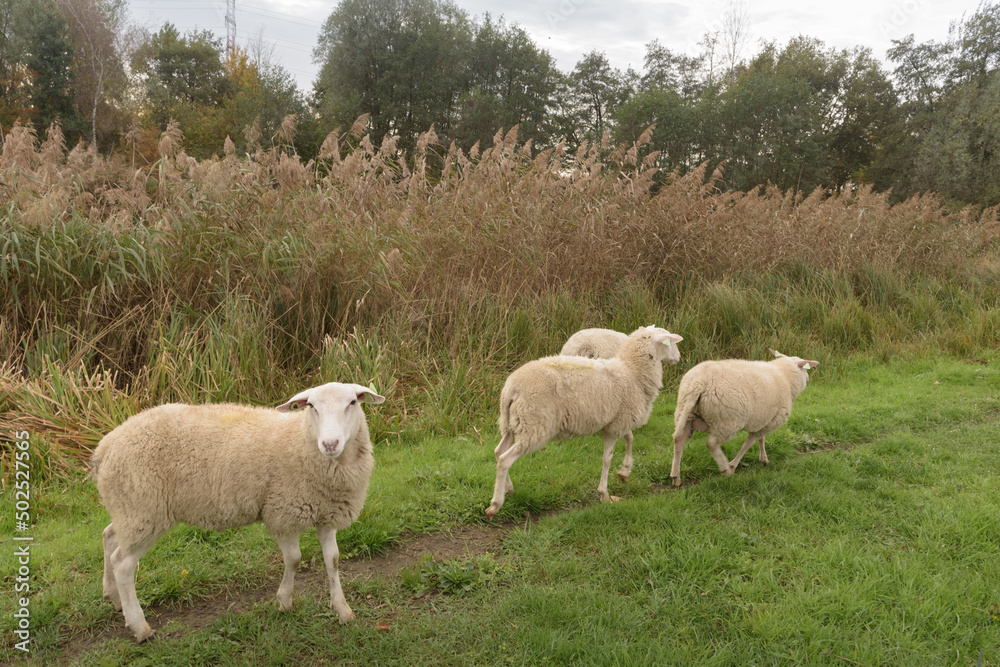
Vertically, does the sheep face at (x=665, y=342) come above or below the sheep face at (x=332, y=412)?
above

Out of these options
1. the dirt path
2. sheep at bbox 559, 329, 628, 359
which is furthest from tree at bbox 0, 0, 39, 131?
the dirt path

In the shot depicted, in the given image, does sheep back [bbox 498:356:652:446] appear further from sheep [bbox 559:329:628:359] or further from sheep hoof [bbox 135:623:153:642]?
sheep hoof [bbox 135:623:153:642]

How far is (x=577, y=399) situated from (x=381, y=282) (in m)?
2.75

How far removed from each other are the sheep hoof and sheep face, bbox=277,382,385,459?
1182 millimetres

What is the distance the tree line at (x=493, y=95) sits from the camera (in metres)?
24.0

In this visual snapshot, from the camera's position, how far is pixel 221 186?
18.6 ft

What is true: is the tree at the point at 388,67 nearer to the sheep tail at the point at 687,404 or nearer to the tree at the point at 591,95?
the tree at the point at 591,95

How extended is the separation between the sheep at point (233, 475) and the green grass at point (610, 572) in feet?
0.88

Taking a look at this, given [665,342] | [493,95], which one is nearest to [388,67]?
[493,95]

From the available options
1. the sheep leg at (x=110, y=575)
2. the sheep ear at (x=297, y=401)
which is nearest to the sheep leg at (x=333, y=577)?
the sheep ear at (x=297, y=401)

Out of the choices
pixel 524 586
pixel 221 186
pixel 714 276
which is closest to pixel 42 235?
pixel 221 186

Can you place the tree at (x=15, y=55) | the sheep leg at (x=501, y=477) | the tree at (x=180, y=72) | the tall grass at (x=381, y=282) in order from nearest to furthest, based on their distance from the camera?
the sheep leg at (x=501, y=477)
the tall grass at (x=381, y=282)
the tree at (x=15, y=55)
the tree at (x=180, y=72)

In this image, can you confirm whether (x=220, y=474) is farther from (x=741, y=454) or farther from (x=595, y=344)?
(x=741, y=454)

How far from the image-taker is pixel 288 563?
2.81 meters
